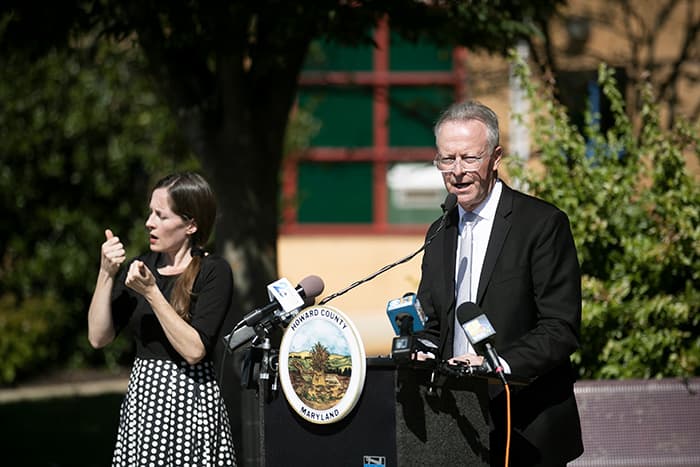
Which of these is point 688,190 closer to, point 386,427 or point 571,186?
point 571,186

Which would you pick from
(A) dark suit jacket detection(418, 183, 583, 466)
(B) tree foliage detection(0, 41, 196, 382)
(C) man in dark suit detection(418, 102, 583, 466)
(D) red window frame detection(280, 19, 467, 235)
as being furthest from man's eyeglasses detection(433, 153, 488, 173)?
(D) red window frame detection(280, 19, 467, 235)

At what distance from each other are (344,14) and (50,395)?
6.93 metres

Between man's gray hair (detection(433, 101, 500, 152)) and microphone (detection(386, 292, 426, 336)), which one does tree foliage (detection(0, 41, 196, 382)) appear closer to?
man's gray hair (detection(433, 101, 500, 152))

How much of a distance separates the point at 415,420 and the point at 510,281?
609mm

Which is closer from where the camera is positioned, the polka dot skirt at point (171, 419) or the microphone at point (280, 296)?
the microphone at point (280, 296)

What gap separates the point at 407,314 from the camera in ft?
12.0

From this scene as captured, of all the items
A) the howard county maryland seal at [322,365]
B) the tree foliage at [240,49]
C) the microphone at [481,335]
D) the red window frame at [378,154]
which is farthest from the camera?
the red window frame at [378,154]

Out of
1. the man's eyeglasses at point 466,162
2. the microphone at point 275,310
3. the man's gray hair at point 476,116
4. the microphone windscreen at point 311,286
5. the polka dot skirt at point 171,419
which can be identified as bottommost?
the polka dot skirt at point 171,419

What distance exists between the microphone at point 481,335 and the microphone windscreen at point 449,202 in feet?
1.87

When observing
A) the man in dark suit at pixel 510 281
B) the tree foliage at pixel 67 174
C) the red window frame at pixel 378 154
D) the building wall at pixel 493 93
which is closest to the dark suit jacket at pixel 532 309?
the man in dark suit at pixel 510 281

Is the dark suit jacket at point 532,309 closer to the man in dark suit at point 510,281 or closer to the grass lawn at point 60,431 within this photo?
the man in dark suit at point 510,281

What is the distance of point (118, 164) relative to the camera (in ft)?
43.7

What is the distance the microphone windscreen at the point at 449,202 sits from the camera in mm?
4023

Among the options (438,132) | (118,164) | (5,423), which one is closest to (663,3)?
(118,164)
